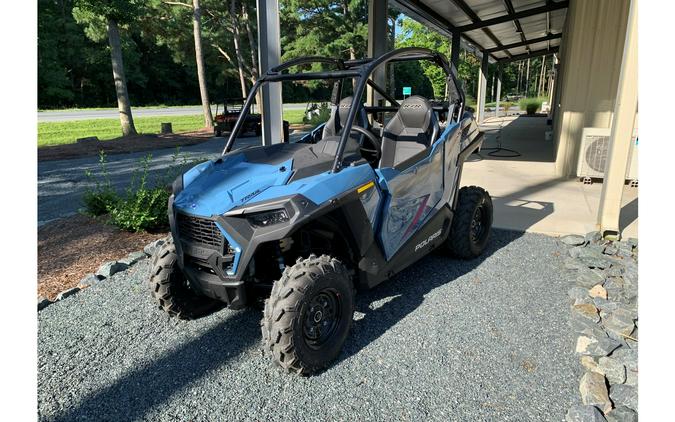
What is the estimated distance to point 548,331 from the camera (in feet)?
9.73

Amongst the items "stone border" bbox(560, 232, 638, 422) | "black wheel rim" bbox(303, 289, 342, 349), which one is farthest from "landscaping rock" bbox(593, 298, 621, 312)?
"black wheel rim" bbox(303, 289, 342, 349)

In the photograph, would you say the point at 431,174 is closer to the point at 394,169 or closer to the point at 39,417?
the point at 394,169

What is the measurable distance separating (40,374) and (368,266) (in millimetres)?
2082

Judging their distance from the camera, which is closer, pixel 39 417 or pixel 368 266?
pixel 39 417

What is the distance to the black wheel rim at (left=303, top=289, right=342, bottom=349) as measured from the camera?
8.36ft

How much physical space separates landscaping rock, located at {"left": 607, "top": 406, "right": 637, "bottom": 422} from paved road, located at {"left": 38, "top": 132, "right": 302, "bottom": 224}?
6131 millimetres

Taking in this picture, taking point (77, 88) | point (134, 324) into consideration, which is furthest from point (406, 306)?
point (77, 88)

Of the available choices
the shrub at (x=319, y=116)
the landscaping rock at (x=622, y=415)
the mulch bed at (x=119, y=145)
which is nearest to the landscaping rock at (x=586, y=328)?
the landscaping rock at (x=622, y=415)

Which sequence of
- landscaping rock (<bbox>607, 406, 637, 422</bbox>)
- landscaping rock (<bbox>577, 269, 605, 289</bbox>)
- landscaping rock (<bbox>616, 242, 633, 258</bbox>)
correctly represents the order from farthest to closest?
1. landscaping rock (<bbox>616, 242, 633, 258</bbox>)
2. landscaping rock (<bbox>577, 269, 605, 289</bbox>)
3. landscaping rock (<bbox>607, 406, 637, 422</bbox>)

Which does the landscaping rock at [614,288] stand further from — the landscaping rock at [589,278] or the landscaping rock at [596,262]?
the landscaping rock at [596,262]

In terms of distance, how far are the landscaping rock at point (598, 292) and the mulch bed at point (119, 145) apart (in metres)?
11.1

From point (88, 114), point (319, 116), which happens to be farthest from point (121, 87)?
point (88, 114)

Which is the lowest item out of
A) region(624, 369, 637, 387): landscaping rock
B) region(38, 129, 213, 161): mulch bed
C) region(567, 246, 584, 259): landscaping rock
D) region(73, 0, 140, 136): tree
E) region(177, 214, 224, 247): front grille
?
region(624, 369, 637, 387): landscaping rock

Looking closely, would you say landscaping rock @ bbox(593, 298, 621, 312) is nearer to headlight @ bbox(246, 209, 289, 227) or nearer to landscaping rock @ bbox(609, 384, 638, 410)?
landscaping rock @ bbox(609, 384, 638, 410)
